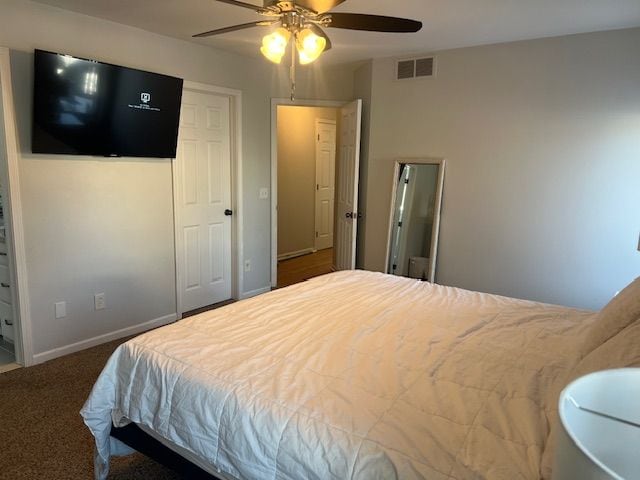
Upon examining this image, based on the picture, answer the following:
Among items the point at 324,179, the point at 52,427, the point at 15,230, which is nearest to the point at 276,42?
the point at 15,230

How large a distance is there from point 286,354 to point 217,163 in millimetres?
2987

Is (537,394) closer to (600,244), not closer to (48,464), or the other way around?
(48,464)

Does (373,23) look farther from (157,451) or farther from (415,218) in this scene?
(415,218)

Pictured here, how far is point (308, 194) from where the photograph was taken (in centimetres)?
686

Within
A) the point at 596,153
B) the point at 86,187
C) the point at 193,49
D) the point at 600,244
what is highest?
the point at 193,49

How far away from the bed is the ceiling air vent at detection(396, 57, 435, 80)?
8.49 ft

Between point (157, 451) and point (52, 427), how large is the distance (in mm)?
1068

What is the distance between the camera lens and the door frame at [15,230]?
110 inches

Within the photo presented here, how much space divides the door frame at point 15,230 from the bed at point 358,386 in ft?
5.17

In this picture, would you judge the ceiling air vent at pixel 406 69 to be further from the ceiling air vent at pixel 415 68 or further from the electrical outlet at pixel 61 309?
the electrical outlet at pixel 61 309

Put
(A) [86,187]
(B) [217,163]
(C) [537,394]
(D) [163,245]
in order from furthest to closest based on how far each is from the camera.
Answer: (B) [217,163] < (D) [163,245] < (A) [86,187] < (C) [537,394]

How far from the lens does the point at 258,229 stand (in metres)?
4.71

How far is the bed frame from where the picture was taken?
1.60 meters

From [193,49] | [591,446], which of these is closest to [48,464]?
[591,446]
